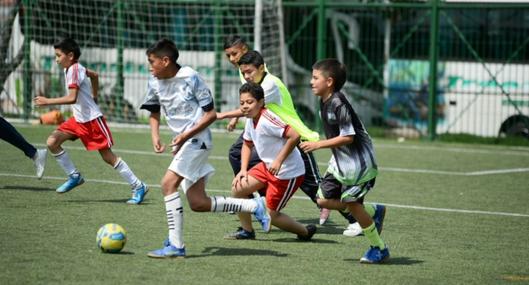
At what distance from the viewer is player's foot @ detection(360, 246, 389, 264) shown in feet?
25.2

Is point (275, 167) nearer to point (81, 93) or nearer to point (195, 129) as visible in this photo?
point (195, 129)

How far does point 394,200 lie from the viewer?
11609 mm

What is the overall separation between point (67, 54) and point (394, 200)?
4106 millimetres

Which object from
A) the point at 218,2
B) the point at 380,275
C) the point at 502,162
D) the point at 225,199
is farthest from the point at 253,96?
the point at 218,2

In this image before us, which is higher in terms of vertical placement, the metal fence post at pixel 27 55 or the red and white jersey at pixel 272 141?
the red and white jersey at pixel 272 141

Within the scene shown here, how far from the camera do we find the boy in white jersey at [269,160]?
812cm

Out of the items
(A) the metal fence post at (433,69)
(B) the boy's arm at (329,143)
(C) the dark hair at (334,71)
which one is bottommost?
(A) the metal fence post at (433,69)

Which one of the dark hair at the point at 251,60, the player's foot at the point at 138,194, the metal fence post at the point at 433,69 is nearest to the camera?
the dark hair at the point at 251,60

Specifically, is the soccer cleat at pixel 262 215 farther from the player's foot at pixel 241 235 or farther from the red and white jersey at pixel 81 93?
the red and white jersey at pixel 81 93

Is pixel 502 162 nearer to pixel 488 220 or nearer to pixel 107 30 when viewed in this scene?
pixel 488 220

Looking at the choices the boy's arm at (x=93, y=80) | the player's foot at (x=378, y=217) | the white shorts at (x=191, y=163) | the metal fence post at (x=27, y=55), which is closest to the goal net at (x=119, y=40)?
the metal fence post at (x=27, y=55)

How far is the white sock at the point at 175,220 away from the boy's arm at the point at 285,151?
844mm

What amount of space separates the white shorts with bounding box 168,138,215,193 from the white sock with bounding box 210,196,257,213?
23 centimetres

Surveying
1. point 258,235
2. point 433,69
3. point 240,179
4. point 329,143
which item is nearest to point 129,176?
point 258,235
